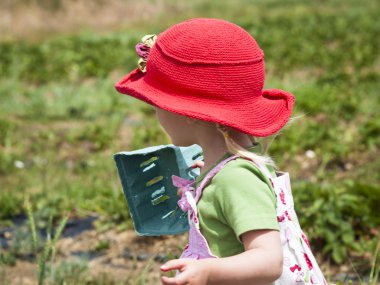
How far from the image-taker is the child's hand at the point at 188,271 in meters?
1.91

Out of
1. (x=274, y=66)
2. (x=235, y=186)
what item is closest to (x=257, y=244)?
(x=235, y=186)

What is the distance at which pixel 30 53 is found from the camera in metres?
11.5

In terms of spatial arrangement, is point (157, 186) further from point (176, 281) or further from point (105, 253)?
point (105, 253)

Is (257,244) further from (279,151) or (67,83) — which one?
(67,83)

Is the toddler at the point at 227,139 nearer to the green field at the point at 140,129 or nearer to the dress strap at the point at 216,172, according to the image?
the dress strap at the point at 216,172

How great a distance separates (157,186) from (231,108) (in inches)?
23.2

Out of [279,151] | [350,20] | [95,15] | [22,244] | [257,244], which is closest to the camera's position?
[257,244]

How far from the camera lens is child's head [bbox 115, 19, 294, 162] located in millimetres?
2139

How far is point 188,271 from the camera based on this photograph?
6.31 feet

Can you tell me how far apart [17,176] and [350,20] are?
29.9 ft

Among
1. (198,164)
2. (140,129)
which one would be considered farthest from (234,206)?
(140,129)

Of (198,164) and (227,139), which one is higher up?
(227,139)

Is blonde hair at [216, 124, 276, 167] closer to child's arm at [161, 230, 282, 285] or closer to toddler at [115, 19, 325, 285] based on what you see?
toddler at [115, 19, 325, 285]

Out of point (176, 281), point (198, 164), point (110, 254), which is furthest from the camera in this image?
point (110, 254)
